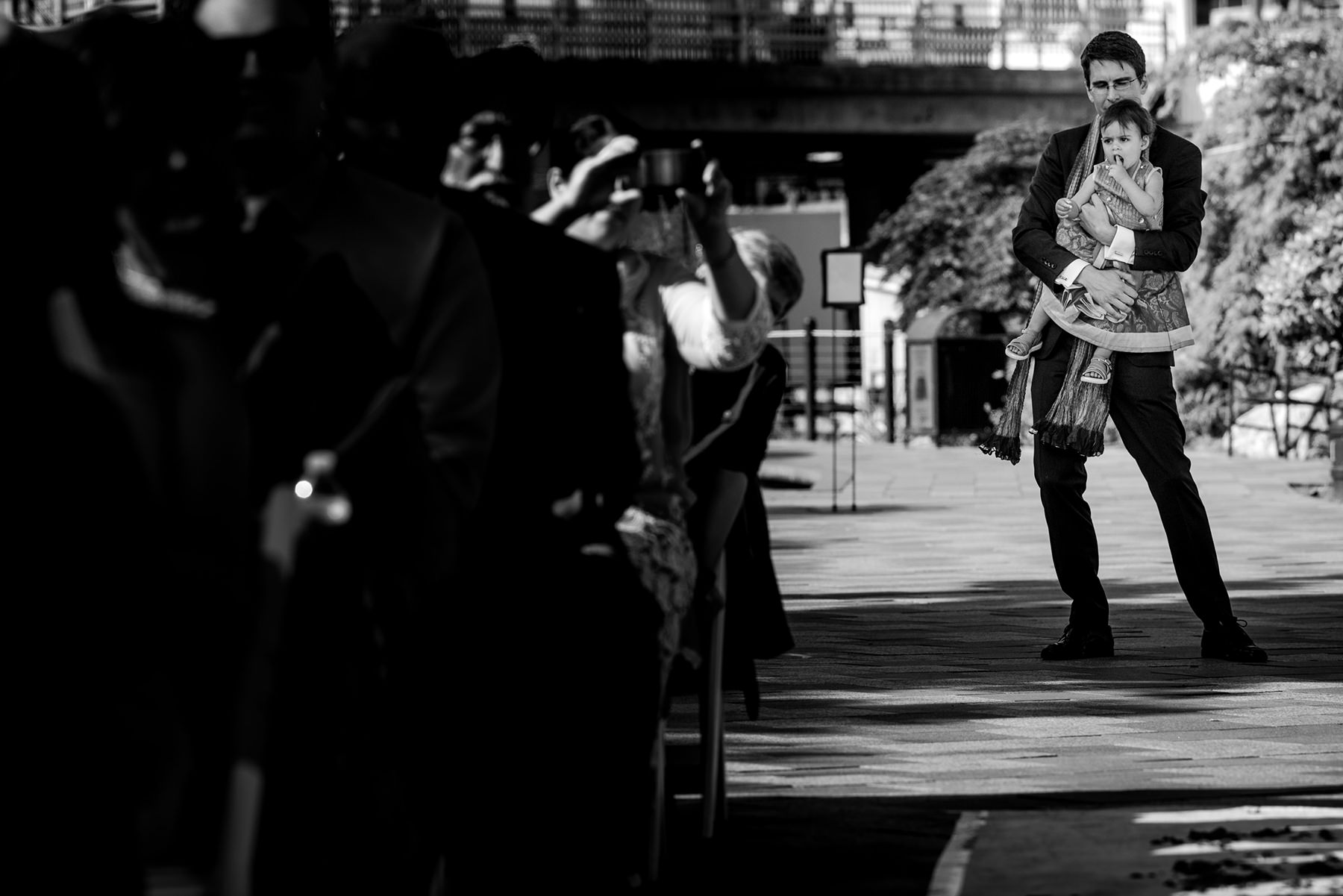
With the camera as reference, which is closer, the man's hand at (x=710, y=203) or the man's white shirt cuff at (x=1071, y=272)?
the man's hand at (x=710, y=203)

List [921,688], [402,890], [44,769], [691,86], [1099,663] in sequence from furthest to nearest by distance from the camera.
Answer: [691,86] → [1099,663] → [921,688] → [402,890] → [44,769]

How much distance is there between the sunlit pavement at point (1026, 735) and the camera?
15.7 ft

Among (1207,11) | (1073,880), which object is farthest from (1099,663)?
(1207,11)

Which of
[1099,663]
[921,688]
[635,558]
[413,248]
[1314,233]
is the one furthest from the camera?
[1314,233]

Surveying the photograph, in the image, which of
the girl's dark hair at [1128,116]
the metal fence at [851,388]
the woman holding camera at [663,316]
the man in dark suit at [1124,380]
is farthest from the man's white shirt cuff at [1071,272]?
the metal fence at [851,388]

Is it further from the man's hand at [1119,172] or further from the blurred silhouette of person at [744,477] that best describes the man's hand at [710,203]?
the man's hand at [1119,172]

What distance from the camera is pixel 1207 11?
47.9m

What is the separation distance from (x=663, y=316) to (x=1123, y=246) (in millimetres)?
3540

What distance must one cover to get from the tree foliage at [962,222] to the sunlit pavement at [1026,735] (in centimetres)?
2277

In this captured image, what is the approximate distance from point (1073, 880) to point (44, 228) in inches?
98.1

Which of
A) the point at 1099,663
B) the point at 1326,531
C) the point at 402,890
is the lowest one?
the point at 1326,531

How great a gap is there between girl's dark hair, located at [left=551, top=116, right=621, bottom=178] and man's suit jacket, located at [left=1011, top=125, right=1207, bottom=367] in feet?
11.0

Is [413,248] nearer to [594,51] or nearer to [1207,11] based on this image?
[594,51]

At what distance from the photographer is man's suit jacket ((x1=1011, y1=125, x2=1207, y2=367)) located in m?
8.09
